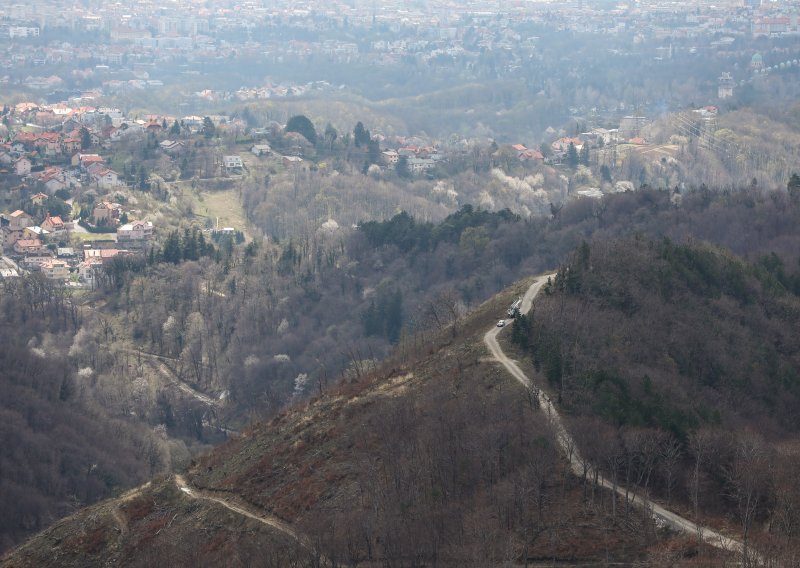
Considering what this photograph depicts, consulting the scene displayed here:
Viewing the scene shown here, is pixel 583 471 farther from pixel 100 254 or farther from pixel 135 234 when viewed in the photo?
pixel 135 234

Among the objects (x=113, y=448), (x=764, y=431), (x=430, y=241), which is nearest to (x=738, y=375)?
(x=764, y=431)

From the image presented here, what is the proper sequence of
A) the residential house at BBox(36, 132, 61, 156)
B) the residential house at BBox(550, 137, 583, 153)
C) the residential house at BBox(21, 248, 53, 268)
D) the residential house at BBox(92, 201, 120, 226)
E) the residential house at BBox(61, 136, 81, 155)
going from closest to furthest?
the residential house at BBox(21, 248, 53, 268) < the residential house at BBox(92, 201, 120, 226) < the residential house at BBox(61, 136, 81, 155) < the residential house at BBox(36, 132, 61, 156) < the residential house at BBox(550, 137, 583, 153)

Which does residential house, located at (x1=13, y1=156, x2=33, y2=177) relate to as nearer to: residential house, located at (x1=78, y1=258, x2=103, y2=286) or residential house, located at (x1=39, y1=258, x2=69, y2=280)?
residential house, located at (x1=39, y1=258, x2=69, y2=280)

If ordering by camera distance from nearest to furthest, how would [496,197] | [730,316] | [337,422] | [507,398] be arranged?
[507,398], [337,422], [730,316], [496,197]

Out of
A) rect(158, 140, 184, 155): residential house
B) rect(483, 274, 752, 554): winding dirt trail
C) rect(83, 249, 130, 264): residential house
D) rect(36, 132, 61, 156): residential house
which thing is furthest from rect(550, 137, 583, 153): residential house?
rect(483, 274, 752, 554): winding dirt trail

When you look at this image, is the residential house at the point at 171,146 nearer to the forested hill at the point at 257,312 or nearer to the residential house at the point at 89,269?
the residential house at the point at 89,269

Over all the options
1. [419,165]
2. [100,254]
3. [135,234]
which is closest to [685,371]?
[100,254]

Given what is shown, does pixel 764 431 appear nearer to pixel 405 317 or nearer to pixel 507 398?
pixel 507 398

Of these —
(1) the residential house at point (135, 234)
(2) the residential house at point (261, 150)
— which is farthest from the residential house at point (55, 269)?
(2) the residential house at point (261, 150)
